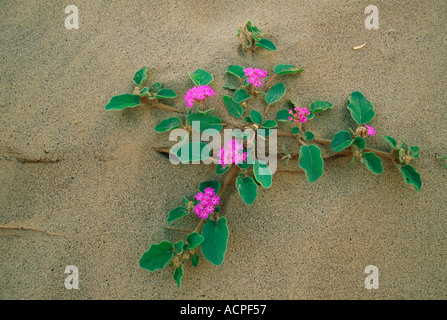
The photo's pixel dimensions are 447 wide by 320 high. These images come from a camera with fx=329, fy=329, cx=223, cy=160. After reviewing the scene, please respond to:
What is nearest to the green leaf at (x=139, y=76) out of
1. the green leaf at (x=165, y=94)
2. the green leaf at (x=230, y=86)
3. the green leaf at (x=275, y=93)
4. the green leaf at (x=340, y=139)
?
the green leaf at (x=165, y=94)

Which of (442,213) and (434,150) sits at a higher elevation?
(434,150)

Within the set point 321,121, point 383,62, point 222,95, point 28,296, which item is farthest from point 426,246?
point 28,296

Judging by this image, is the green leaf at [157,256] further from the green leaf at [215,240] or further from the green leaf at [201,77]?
the green leaf at [201,77]

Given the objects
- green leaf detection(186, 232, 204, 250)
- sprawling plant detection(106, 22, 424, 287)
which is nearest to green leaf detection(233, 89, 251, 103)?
sprawling plant detection(106, 22, 424, 287)

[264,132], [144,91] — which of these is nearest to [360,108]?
[264,132]

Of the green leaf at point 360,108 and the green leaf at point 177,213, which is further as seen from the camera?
the green leaf at point 360,108
